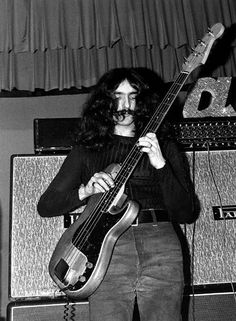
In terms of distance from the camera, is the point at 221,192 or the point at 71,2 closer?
the point at 221,192

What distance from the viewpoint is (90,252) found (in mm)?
1137

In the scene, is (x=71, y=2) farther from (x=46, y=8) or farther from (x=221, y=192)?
(x=221, y=192)

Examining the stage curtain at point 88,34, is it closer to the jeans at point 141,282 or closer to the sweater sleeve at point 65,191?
the sweater sleeve at point 65,191

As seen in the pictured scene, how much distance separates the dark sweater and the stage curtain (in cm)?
Answer: 95

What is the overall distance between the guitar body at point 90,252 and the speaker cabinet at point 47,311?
0.88 feet

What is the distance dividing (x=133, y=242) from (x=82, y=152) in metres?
0.31

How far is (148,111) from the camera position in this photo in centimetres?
139

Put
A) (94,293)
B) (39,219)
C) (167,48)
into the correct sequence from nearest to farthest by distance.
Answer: (94,293)
(39,219)
(167,48)

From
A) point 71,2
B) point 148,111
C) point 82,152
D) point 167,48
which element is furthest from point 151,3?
point 82,152

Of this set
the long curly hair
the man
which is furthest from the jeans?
the long curly hair

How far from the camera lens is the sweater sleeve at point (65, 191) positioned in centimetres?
126

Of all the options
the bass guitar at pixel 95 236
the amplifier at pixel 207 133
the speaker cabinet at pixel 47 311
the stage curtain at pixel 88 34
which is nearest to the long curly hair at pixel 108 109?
the bass guitar at pixel 95 236

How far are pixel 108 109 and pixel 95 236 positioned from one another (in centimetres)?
40

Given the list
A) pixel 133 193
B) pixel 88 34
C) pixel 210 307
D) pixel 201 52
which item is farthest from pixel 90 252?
pixel 88 34
